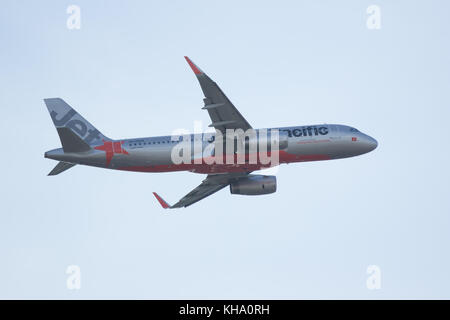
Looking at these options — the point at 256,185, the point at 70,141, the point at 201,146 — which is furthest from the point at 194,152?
the point at 70,141

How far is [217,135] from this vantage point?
161ft

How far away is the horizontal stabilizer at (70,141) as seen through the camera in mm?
47156

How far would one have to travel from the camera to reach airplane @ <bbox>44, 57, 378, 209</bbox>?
158 feet

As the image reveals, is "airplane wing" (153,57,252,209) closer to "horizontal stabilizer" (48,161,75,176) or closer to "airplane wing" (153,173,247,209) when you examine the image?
"airplane wing" (153,173,247,209)

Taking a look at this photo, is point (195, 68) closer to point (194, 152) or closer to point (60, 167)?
point (194, 152)

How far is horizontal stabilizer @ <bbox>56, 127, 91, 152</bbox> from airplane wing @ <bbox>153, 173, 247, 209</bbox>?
36.3ft

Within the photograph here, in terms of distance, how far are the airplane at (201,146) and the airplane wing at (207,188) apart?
5.47ft

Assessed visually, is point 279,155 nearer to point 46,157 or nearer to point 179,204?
point 179,204

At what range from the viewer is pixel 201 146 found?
50031 mm

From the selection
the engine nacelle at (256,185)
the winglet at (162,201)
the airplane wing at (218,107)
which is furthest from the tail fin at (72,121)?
the engine nacelle at (256,185)

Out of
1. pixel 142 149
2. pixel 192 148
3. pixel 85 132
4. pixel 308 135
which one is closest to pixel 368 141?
pixel 308 135

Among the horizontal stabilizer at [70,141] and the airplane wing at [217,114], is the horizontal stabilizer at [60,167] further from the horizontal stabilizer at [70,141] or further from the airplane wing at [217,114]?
the airplane wing at [217,114]

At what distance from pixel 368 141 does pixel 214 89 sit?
1683cm

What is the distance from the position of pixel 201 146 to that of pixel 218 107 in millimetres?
5410
